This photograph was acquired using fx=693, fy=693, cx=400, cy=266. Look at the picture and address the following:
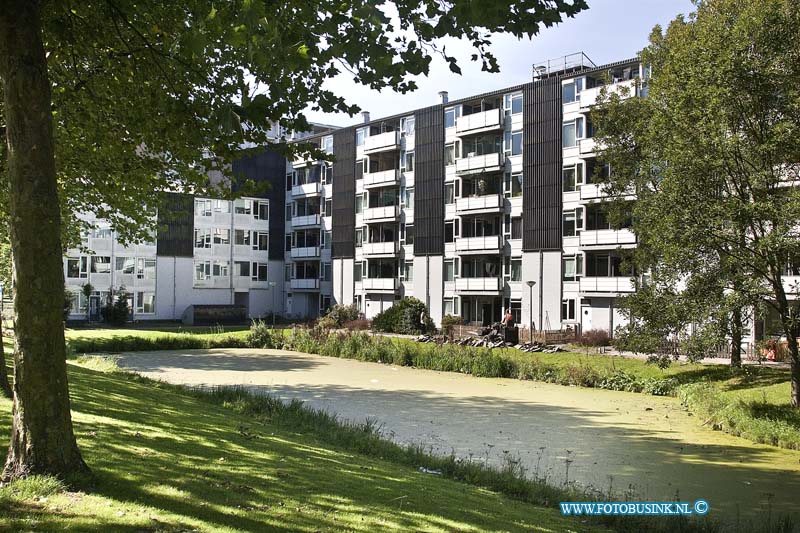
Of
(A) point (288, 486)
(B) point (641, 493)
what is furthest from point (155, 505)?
(B) point (641, 493)

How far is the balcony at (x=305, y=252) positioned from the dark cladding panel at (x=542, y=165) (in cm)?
2589

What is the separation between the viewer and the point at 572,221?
45281mm

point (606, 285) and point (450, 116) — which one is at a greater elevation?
point (450, 116)

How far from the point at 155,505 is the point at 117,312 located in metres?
51.5

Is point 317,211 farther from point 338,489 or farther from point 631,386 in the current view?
point 338,489

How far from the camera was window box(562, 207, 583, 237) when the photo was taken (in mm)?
44438

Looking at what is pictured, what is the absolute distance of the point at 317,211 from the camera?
67.9 m

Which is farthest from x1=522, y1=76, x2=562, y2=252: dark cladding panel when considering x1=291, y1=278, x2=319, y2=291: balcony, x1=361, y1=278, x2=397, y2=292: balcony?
x1=291, y1=278, x2=319, y2=291: balcony

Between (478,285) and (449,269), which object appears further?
(449,269)

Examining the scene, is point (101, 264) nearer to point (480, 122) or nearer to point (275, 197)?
point (275, 197)

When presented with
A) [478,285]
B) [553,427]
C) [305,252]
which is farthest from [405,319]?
[553,427]

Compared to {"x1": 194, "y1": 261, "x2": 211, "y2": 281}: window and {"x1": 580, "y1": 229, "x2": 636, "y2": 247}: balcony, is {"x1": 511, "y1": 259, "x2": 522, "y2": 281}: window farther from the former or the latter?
{"x1": 194, "y1": 261, "x2": 211, "y2": 281}: window

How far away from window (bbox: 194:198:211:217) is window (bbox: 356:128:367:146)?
52.1ft

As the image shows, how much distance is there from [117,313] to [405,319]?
23.4m
